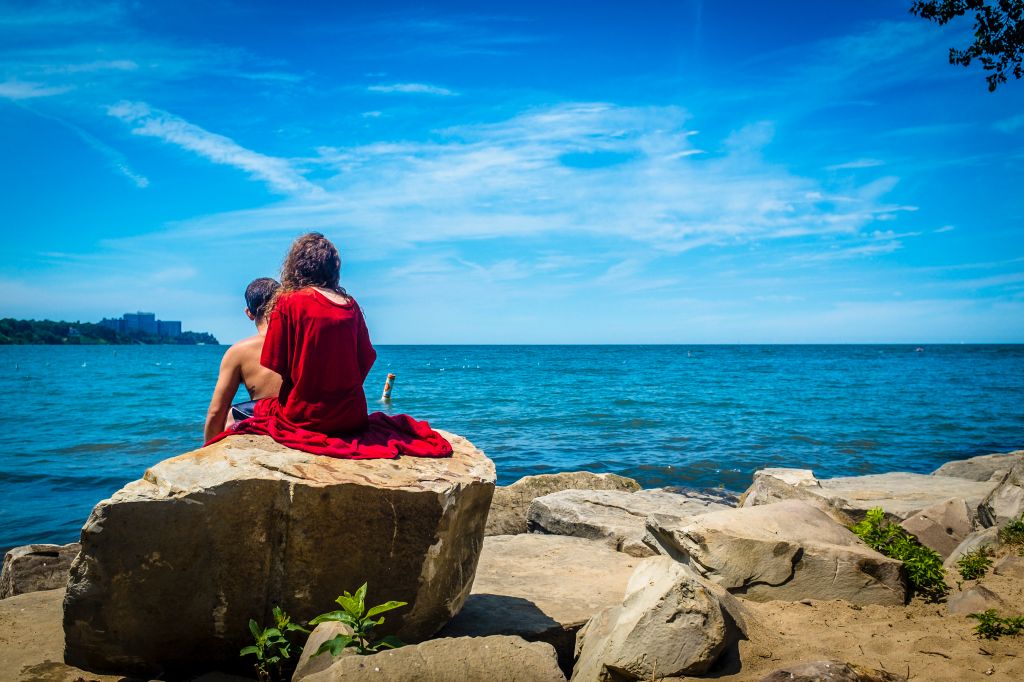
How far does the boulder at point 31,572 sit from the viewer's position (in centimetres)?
613

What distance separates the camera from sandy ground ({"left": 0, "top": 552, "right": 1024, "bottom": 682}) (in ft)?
12.8

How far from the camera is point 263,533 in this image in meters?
3.90

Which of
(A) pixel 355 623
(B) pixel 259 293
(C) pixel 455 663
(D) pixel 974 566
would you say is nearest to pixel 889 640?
(D) pixel 974 566

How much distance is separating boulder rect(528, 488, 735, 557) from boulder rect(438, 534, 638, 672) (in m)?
0.34

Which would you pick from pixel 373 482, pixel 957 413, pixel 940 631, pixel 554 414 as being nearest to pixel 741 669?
pixel 940 631

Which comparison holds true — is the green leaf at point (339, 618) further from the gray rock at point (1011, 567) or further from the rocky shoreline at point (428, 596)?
the gray rock at point (1011, 567)

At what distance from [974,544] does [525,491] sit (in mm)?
5358

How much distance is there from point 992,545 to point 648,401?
2279 cm

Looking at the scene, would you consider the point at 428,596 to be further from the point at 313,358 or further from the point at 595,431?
the point at 595,431

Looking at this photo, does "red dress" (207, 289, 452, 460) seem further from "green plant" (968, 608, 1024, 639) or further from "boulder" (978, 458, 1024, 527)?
"boulder" (978, 458, 1024, 527)

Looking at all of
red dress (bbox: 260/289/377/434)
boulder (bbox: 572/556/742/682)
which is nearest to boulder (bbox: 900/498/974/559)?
boulder (bbox: 572/556/742/682)

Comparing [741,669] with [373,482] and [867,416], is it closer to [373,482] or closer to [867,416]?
[373,482]

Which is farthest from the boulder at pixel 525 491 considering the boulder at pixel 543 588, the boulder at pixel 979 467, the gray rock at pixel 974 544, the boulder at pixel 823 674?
the boulder at pixel 979 467

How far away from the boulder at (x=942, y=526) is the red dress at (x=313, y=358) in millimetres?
5198
